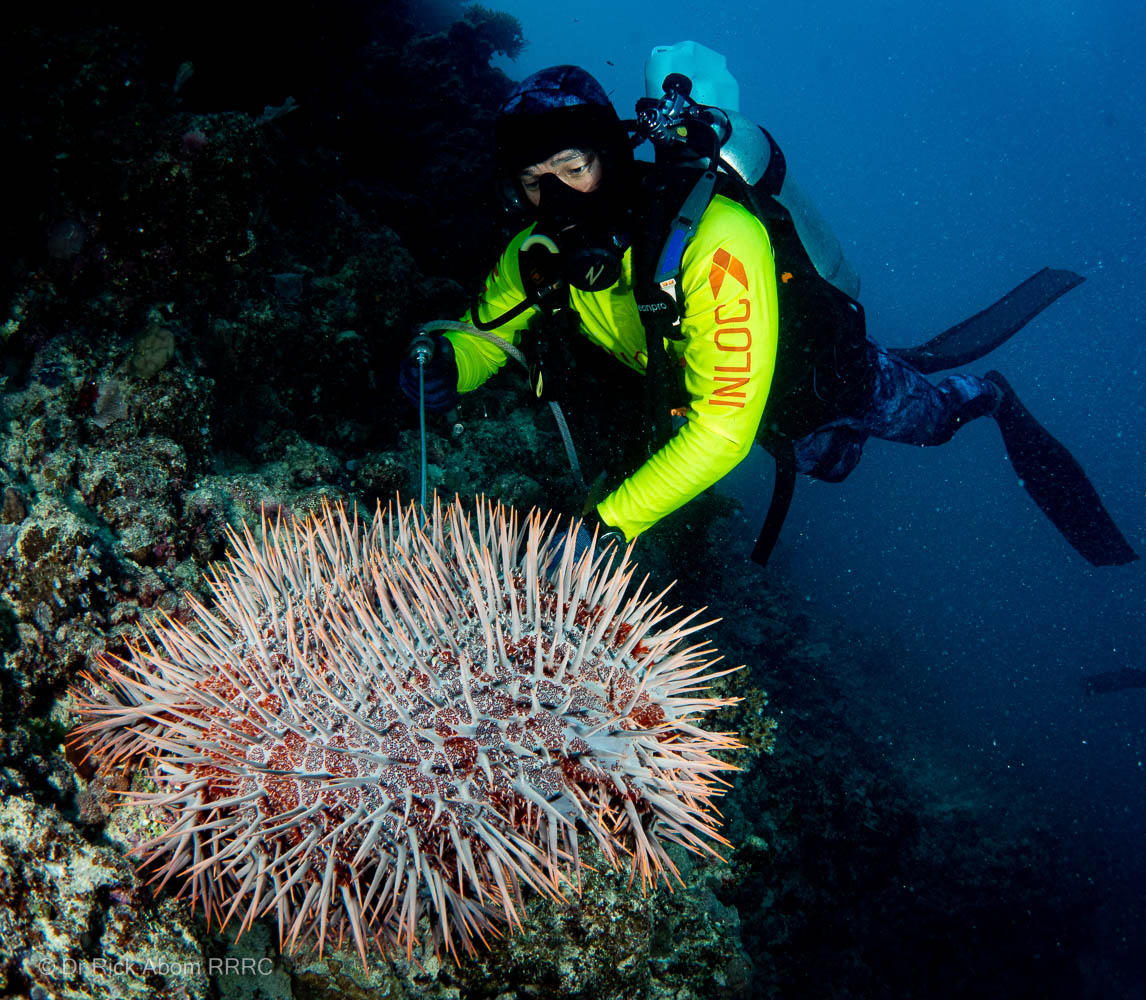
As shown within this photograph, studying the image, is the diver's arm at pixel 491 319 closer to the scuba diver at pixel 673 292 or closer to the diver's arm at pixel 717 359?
the scuba diver at pixel 673 292

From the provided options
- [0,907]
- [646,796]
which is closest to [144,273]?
[0,907]

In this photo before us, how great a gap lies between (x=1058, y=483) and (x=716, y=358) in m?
6.55

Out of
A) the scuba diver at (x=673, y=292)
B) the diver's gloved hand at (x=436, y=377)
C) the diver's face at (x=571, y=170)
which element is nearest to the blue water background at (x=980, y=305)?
the scuba diver at (x=673, y=292)

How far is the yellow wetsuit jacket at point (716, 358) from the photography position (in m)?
3.05

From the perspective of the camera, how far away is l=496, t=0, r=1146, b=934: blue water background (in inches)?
711

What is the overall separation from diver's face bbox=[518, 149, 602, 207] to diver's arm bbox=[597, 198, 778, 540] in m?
0.63

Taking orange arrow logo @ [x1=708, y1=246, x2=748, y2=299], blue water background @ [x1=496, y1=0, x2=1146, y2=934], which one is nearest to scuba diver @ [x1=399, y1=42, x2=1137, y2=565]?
orange arrow logo @ [x1=708, y1=246, x2=748, y2=299]

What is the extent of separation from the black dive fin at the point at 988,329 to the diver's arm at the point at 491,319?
15.5 ft

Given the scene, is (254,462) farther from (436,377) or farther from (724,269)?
(724,269)

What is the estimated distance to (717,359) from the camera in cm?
314

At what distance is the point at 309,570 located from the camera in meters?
2.02

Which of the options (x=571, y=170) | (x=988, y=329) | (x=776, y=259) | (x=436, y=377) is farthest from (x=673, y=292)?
(x=988, y=329)

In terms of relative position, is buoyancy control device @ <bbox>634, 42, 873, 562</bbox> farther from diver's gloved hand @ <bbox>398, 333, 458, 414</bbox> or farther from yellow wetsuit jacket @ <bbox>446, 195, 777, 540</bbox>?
diver's gloved hand @ <bbox>398, 333, 458, 414</bbox>

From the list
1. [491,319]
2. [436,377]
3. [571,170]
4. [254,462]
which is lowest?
[254,462]
